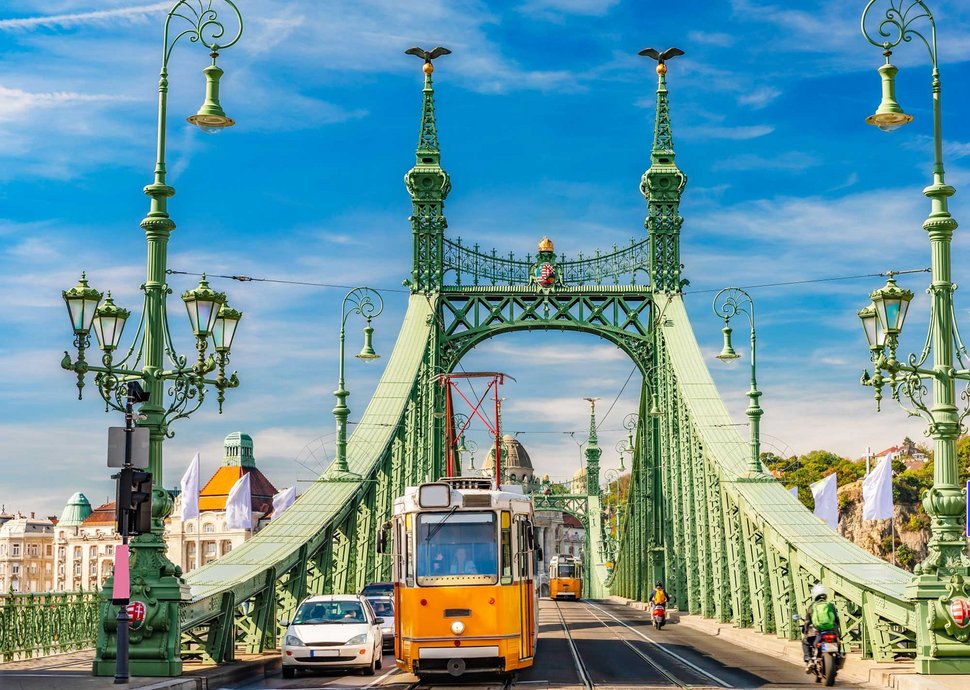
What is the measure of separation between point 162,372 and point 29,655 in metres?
7.18

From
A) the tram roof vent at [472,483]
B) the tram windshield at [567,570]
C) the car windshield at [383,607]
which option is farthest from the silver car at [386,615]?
the tram windshield at [567,570]

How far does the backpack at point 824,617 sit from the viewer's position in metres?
20.8

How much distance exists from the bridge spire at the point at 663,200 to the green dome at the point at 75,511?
130 m

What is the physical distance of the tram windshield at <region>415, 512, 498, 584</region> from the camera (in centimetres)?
2088

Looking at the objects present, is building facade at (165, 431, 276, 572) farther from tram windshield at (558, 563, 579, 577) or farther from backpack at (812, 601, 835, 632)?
backpack at (812, 601, 835, 632)

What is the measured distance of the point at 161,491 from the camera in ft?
66.3

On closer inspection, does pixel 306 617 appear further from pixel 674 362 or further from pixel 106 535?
pixel 106 535

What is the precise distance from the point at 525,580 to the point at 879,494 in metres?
25.3

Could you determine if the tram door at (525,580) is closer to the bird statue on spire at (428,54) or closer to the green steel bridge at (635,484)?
the green steel bridge at (635,484)

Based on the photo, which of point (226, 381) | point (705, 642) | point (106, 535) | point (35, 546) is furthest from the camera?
point (35, 546)

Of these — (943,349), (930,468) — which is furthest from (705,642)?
(930,468)

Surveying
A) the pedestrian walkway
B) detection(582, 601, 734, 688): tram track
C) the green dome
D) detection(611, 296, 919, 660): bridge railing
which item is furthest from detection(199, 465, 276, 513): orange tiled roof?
the pedestrian walkway

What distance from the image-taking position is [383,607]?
1252 inches

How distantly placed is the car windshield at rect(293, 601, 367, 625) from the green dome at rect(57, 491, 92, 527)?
481ft
